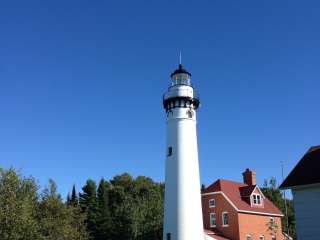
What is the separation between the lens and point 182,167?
36.9m

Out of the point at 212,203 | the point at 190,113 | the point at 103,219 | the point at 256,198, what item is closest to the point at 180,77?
the point at 190,113

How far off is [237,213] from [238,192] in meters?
4.34

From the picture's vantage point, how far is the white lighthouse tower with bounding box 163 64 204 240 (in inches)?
1406

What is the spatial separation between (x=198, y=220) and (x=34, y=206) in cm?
1365

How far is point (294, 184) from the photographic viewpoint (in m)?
25.7

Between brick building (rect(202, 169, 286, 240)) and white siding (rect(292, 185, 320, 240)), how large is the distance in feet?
67.1

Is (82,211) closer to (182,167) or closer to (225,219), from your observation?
(225,219)

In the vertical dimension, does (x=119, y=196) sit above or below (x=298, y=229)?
above

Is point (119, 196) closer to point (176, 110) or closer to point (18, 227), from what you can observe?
point (176, 110)

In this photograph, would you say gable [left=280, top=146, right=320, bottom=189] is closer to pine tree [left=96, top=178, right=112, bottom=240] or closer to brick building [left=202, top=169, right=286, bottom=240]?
brick building [left=202, top=169, right=286, bottom=240]

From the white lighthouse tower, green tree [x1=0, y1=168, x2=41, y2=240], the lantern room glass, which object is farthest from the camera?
the lantern room glass

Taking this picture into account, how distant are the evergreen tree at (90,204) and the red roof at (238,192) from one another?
57.0ft

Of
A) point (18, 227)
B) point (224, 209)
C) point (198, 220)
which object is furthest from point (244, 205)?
point (18, 227)

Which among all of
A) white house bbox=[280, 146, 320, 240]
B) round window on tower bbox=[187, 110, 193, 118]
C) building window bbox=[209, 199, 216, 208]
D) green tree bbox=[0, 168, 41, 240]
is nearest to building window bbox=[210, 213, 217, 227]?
building window bbox=[209, 199, 216, 208]
